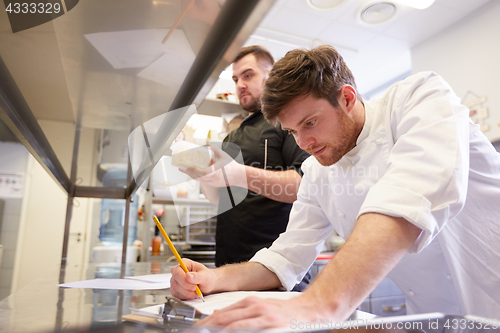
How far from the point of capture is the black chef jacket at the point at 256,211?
1142mm

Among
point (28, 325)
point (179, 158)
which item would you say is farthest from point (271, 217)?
point (28, 325)

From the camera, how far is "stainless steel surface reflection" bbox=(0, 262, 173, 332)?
17.2 inches

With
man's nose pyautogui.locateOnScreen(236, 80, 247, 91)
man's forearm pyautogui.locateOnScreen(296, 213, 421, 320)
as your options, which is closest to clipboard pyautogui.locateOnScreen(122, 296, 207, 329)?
man's forearm pyautogui.locateOnScreen(296, 213, 421, 320)

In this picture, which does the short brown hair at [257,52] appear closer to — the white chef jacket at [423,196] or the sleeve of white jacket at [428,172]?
the white chef jacket at [423,196]

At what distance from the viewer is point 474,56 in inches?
102

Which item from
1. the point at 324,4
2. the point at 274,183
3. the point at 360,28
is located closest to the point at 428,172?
the point at 274,183

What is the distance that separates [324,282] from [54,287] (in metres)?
0.68

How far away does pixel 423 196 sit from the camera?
0.49 metres

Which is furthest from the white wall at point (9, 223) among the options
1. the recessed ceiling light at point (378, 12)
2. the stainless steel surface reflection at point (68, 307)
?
the recessed ceiling light at point (378, 12)

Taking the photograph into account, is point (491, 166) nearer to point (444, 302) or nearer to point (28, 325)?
point (444, 302)

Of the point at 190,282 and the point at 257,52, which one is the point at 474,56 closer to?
the point at 257,52

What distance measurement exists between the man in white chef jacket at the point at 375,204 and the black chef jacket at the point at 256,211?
219 mm

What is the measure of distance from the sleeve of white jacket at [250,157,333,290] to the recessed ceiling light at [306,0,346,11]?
77.7 inches

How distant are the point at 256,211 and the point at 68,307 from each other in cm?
70
